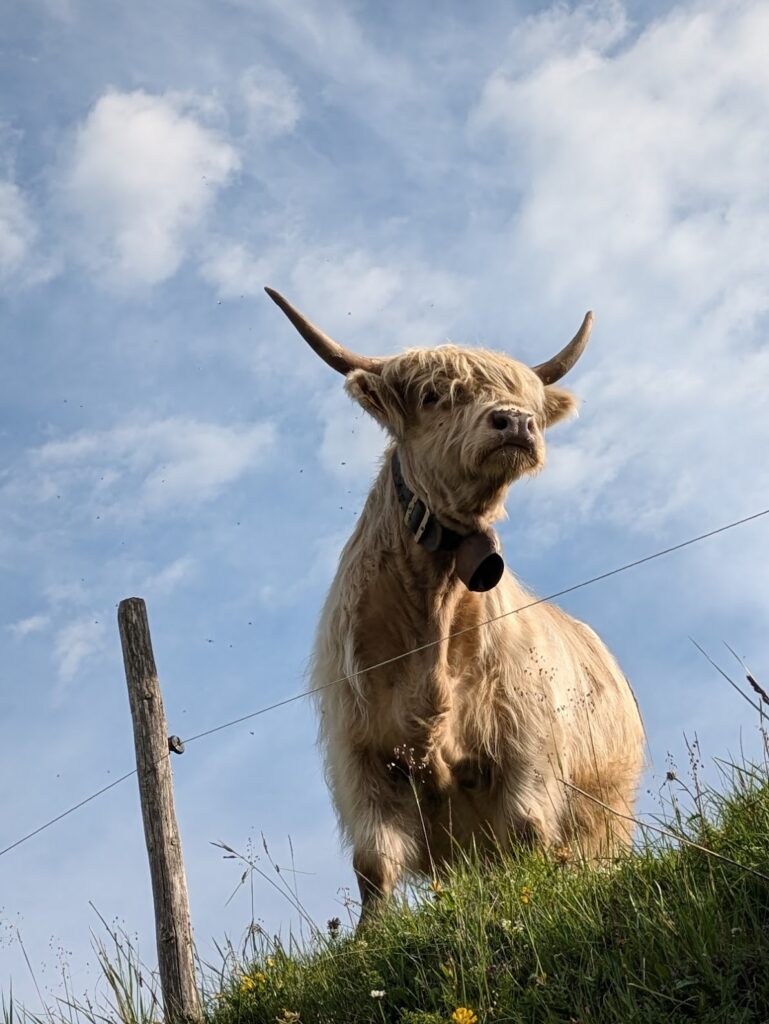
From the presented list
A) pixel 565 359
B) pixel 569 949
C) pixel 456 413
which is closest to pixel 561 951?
pixel 569 949

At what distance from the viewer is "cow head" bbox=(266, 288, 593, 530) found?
605 centimetres

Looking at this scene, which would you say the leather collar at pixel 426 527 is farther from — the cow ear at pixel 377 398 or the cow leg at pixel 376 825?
the cow leg at pixel 376 825

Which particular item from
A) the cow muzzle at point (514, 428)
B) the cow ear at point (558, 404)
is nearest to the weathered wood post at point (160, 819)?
the cow muzzle at point (514, 428)

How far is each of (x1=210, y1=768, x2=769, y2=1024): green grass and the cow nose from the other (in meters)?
1.92

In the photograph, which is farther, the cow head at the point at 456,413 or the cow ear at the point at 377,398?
the cow ear at the point at 377,398

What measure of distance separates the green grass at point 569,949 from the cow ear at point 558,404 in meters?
2.77

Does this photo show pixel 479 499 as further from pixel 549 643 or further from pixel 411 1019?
pixel 411 1019

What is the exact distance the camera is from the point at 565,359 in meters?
7.48

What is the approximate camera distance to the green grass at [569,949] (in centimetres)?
388

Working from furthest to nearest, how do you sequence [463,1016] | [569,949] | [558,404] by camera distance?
1. [558,404]
2. [569,949]
3. [463,1016]

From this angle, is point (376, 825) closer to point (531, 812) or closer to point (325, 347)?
point (531, 812)

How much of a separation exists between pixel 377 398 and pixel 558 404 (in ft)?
3.84

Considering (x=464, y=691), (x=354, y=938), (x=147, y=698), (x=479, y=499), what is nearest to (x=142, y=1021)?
(x=354, y=938)

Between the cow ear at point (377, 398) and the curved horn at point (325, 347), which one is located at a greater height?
the curved horn at point (325, 347)
